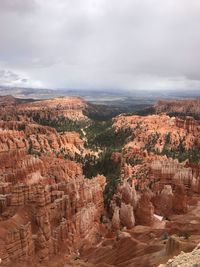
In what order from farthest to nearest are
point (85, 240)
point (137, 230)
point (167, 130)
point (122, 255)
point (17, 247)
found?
point (167, 130) < point (137, 230) < point (85, 240) < point (122, 255) < point (17, 247)

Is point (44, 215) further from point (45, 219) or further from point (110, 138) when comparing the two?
point (110, 138)

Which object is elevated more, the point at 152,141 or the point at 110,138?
the point at 152,141

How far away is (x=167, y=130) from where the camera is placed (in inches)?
3871

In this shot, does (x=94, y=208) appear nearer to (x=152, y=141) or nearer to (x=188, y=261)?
(x=188, y=261)

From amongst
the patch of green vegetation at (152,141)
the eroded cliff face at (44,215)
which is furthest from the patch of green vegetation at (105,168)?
the patch of green vegetation at (152,141)

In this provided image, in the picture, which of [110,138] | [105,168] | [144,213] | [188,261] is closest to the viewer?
[188,261]

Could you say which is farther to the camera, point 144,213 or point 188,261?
point 144,213

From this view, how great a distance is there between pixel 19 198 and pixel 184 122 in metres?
73.6

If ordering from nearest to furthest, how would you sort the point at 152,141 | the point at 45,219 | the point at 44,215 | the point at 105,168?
the point at 45,219, the point at 44,215, the point at 105,168, the point at 152,141

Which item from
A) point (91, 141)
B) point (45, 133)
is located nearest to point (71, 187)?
point (45, 133)

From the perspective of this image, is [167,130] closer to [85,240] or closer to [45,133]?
[45,133]

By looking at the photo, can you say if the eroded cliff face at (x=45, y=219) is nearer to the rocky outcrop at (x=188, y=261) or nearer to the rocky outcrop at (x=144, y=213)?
the rocky outcrop at (x=144, y=213)

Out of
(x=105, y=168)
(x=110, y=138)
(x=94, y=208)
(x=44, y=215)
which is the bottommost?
(x=105, y=168)

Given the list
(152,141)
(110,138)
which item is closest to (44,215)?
(152,141)
